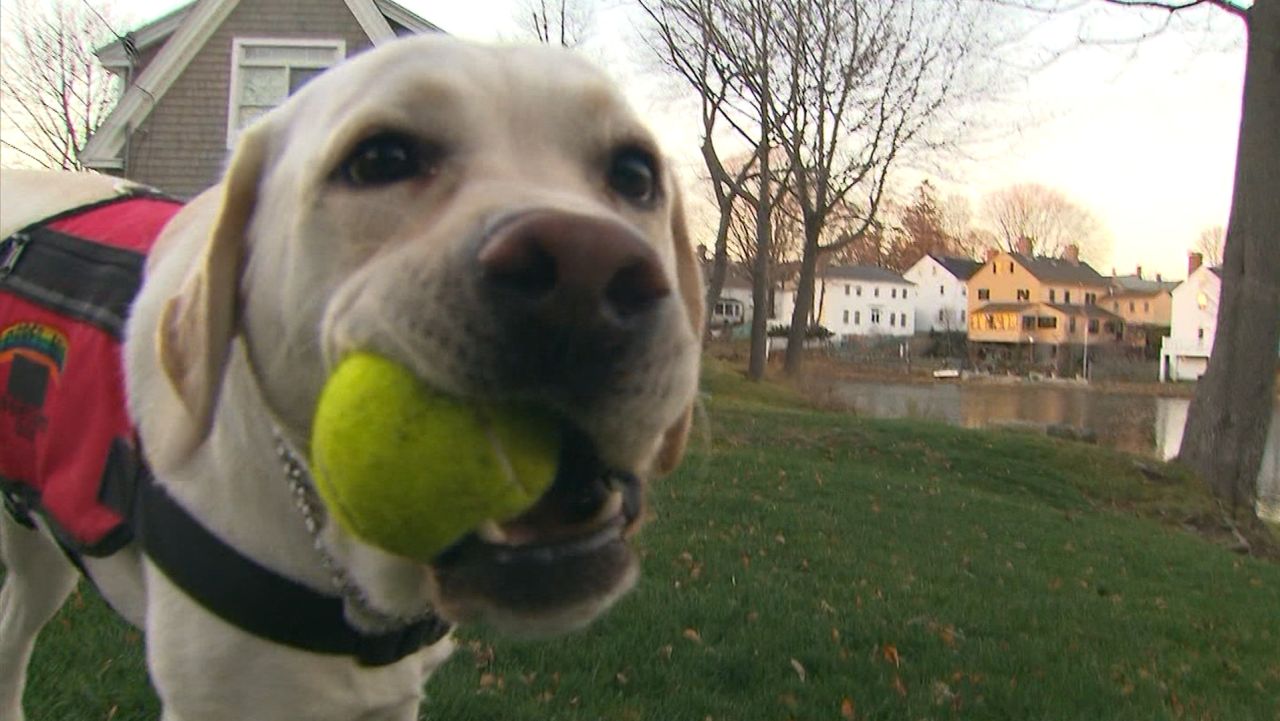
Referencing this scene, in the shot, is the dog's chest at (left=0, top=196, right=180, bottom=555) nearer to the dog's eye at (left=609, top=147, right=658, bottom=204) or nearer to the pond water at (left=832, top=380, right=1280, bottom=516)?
the dog's eye at (left=609, top=147, right=658, bottom=204)

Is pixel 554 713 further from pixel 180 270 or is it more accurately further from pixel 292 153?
pixel 292 153

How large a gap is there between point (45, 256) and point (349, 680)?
1.49 metres

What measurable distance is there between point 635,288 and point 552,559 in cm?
49

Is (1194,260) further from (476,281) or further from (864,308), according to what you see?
(476,281)

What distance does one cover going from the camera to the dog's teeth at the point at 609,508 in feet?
5.67

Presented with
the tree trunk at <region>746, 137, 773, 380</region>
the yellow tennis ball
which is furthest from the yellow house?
the yellow tennis ball

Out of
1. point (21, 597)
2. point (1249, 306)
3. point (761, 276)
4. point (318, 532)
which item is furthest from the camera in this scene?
point (761, 276)

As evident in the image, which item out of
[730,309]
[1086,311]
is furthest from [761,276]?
[1086,311]

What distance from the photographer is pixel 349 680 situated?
2.13 metres

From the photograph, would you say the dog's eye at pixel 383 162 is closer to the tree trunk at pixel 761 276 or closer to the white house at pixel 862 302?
the tree trunk at pixel 761 276

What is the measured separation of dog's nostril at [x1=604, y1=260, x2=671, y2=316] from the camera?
138 centimetres

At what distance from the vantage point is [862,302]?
9694 cm

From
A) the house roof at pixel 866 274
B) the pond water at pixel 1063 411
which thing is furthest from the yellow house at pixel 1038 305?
the pond water at pixel 1063 411

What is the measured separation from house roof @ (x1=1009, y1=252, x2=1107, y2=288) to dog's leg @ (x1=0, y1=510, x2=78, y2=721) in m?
→ 96.0
